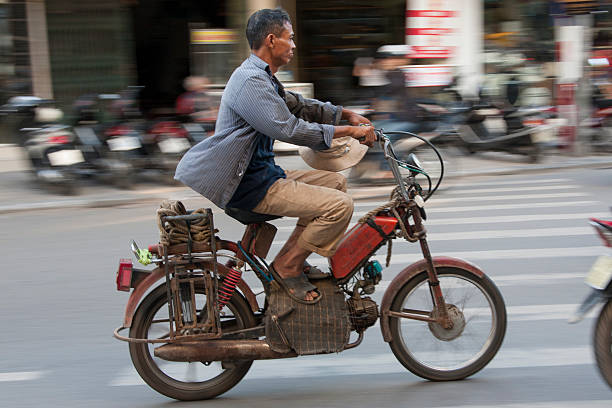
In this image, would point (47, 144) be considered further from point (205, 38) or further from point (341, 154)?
point (341, 154)

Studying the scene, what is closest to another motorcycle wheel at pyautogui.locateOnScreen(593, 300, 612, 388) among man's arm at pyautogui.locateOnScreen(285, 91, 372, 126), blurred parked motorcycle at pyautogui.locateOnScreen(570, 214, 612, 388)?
blurred parked motorcycle at pyautogui.locateOnScreen(570, 214, 612, 388)

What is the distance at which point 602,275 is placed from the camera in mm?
3363

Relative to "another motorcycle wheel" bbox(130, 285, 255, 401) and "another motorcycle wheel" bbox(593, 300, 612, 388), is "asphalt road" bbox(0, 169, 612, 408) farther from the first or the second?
"another motorcycle wheel" bbox(593, 300, 612, 388)

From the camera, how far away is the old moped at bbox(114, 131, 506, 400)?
368 centimetres

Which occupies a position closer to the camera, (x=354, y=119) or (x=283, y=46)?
(x=283, y=46)

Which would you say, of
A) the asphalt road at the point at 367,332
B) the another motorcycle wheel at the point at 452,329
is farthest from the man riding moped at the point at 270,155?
the asphalt road at the point at 367,332

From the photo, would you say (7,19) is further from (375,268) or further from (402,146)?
(375,268)

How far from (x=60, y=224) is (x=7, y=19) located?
19.5 feet

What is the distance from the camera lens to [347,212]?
3645mm

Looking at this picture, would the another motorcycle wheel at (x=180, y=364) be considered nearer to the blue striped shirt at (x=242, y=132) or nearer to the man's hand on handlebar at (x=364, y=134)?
the blue striped shirt at (x=242, y=132)

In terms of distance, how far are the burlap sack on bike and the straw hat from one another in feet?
2.23

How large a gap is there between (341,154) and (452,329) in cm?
107

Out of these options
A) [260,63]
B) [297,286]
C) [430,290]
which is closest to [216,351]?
[297,286]

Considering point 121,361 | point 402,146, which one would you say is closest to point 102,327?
point 121,361
